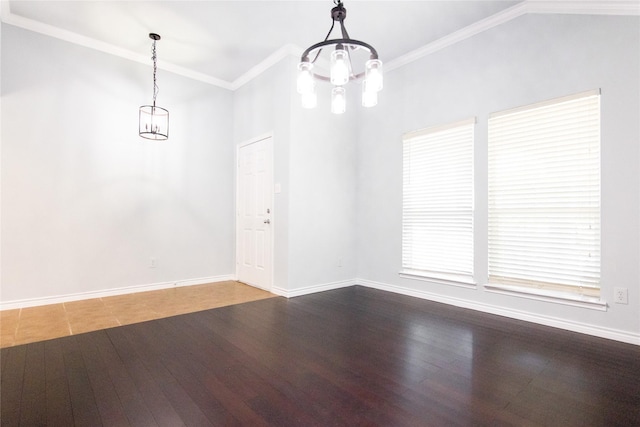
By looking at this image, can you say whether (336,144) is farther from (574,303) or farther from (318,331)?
(574,303)

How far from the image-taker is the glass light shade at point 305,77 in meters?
2.00

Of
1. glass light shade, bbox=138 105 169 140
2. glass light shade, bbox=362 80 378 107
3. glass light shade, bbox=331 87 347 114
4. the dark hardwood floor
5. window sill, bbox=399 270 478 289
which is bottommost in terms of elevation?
the dark hardwood floor

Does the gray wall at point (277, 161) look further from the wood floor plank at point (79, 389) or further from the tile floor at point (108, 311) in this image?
the wood floor plank at point (79, 389)

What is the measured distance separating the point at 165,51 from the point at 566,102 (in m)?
4.38

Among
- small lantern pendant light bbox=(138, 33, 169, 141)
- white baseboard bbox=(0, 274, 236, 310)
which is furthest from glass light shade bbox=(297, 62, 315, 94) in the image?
white baseboard bbox=(0, 274, 236, 310)

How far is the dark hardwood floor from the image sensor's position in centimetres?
150

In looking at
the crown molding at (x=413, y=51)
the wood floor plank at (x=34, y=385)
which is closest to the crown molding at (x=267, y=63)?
the crown molding at (x=413, y=51)

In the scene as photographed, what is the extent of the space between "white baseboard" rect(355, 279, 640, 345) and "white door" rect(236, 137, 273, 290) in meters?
1.73

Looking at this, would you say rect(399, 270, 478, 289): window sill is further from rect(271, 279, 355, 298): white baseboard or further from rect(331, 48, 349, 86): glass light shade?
rect(331, 48, 349, 86): glass light shade

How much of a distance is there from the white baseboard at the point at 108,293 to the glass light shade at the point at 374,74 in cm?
374

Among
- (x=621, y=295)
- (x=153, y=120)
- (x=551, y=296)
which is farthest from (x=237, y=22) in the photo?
(x=621, y=295)

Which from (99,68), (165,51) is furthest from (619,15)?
(99,68)

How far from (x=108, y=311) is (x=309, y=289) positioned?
7.12ft

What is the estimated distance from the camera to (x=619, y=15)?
2.43 metres
